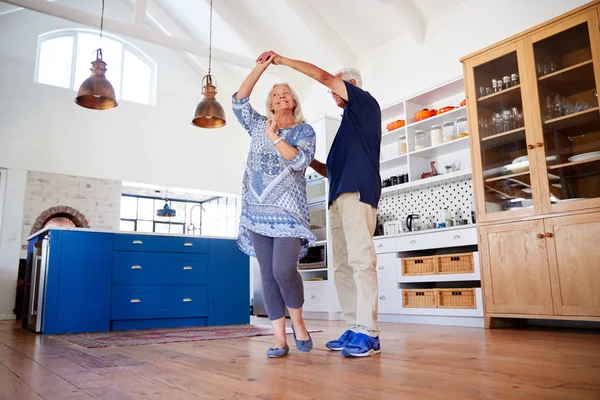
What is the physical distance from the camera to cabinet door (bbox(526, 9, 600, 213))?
319cm

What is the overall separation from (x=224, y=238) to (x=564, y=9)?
3.71 metres

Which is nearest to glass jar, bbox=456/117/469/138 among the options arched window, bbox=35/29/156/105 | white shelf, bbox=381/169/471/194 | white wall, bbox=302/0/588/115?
white shelf, bbox=381/169/471/194

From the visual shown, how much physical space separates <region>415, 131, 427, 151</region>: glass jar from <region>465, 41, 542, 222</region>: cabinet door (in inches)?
45.5

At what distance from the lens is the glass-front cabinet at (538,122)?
3.23 meters

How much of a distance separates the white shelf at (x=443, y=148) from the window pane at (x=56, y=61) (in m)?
6.05

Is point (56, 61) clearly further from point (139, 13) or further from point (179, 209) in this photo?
point (179, 209)

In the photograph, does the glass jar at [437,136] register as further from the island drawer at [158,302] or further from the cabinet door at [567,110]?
the island drawer at [158,302]

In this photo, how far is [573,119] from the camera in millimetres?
3328

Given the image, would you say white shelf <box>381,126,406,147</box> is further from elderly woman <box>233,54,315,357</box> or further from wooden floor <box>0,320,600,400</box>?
elderly woman <box>233,54,315,357</box>

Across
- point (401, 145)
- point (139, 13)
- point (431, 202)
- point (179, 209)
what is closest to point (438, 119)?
point (401, 145)

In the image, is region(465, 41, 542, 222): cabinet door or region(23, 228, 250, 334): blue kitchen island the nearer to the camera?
region(465, 41, 542, 222): cabinet door

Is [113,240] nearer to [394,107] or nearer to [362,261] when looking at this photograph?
[362,261]

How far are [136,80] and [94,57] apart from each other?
0.77 m

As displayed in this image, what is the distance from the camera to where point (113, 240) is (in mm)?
4094
